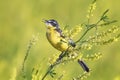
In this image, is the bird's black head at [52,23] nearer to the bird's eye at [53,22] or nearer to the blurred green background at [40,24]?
the bird's eye at [53,22]

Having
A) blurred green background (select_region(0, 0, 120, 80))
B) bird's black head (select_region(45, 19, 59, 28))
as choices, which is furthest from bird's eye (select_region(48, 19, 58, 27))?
blurred green background (select_region(0, 0, 120, 80))

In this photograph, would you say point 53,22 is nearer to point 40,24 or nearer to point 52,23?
point 52,23

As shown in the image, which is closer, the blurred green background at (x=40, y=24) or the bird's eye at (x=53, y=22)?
the bird's eye at (x=53, y=22)

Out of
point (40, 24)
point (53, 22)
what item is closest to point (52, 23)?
point (53, 22)

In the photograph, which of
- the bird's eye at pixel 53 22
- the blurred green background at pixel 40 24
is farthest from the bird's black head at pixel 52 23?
the blurred green background at pixel 40 24

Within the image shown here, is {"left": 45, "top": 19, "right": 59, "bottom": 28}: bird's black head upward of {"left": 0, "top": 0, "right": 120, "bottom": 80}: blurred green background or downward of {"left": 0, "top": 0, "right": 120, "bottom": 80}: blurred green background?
upward

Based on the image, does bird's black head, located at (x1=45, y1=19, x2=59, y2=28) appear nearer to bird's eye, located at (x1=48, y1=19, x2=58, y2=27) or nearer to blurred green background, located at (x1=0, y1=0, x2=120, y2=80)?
bird's eye, located at (x1=48, y1=19, x2=58, y2=27)

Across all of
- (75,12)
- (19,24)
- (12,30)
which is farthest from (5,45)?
(75,12)

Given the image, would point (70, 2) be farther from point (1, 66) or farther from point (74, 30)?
point (74, 30)
